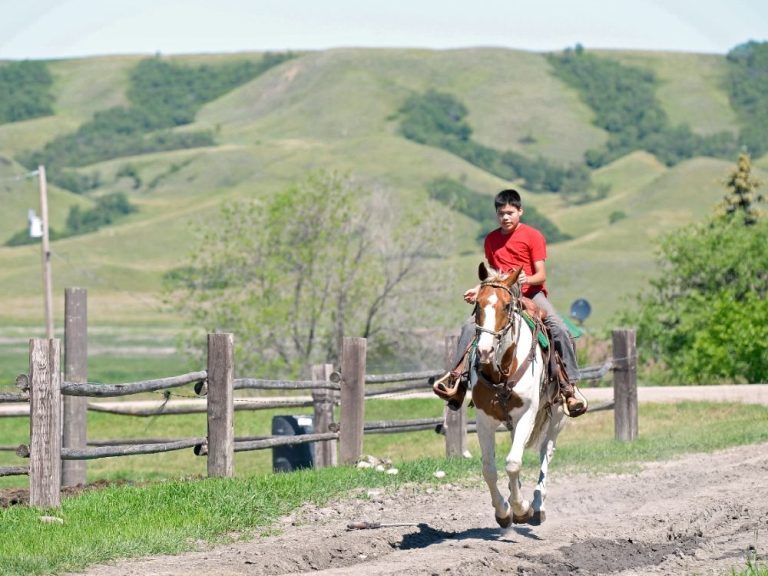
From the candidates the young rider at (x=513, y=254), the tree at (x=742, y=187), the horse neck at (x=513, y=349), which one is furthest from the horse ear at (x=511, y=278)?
the tree at (x=742, y=187)

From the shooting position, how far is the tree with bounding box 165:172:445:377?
137 feet

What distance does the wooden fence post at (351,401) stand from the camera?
57.8 feet

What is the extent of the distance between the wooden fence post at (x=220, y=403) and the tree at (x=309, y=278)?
988 inches

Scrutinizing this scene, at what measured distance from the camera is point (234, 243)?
4397 centimetres

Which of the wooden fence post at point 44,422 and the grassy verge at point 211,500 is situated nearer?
the grassy verge at point 211,500

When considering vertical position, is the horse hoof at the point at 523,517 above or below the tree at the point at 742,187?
below

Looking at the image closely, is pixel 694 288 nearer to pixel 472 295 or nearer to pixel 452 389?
pixel 452 389

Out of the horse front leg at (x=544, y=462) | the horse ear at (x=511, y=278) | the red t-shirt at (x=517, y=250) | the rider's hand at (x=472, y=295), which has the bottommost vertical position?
the horse front leg at (x=544, y=462)

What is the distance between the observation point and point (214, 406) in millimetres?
15352

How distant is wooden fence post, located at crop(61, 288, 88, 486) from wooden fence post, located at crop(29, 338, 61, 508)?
339 centimetres

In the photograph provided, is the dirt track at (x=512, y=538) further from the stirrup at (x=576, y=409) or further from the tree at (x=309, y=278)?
the tree at (x=309, y=278)

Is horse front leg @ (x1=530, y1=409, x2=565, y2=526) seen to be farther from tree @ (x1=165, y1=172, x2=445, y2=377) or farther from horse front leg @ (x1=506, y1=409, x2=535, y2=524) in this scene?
tree @ (x1=165, y1=172, x2=445, y2=377)

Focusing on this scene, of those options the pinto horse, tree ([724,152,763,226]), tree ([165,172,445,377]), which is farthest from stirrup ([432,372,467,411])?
tree ([724,152,763,226])

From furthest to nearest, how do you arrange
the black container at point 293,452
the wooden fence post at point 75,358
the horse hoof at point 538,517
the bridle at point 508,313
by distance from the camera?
1. the black container at point 293,452
2. the wooden fence post at point 75,358
3. the horse hoof at point 538,517
4. the bridle at point 508,313
